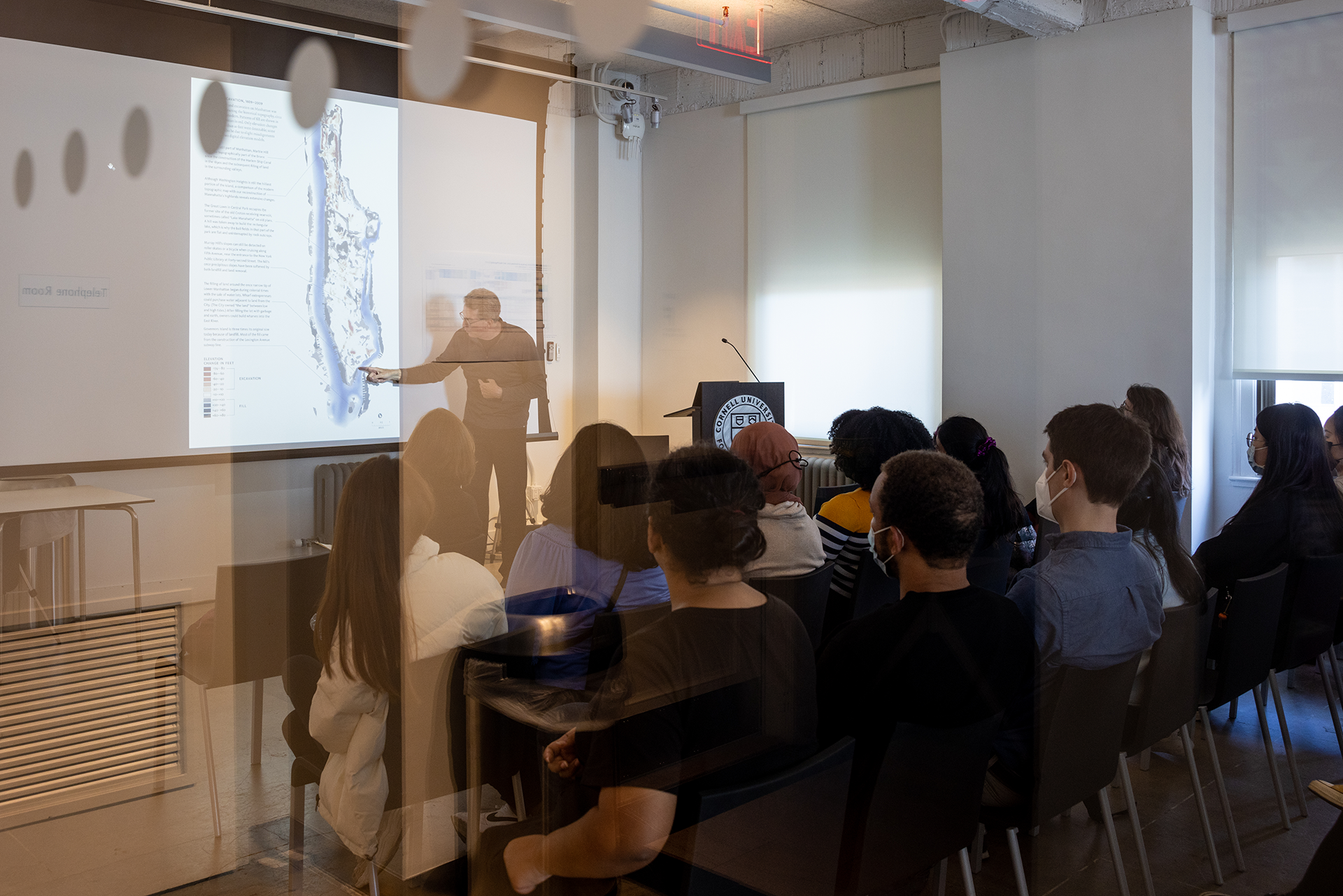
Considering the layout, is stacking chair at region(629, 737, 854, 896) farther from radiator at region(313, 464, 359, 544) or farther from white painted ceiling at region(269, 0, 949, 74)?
white painted ceiling at region(269, 0, 949, 74)

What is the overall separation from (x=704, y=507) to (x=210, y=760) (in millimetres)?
777

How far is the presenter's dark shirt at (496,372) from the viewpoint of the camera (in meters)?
1.11

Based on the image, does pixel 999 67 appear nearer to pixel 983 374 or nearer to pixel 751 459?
pixel 983 374

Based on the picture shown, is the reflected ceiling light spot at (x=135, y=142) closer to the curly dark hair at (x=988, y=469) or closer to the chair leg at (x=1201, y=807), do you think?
the curly dark hair at (x=988, y=469)

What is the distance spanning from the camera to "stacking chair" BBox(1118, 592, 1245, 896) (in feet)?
6.47

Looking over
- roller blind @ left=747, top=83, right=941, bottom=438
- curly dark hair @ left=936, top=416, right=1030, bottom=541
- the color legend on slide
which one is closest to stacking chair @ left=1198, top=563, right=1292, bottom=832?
curly dark hair @ left=936, top=416, right=1030, bottom=541

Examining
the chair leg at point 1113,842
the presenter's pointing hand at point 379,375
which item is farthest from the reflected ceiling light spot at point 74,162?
the chair leg at point 1113,842

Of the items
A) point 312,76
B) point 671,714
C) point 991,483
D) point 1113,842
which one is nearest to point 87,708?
point 671,714

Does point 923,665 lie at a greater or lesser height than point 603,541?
lesser

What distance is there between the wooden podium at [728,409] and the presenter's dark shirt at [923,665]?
16.2 inches

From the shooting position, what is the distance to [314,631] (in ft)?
4.40

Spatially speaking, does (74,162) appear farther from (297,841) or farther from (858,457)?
(858,457)

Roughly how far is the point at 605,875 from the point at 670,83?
3.36 feet

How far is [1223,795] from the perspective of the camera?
77.9 inches
